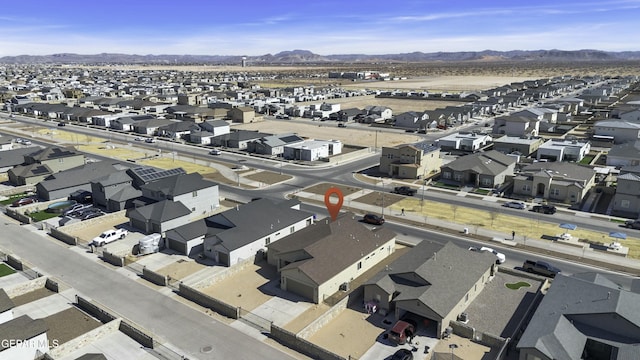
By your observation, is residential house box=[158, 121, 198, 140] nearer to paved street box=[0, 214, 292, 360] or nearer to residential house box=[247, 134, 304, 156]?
residential house box=[247, 134, 304, 156]

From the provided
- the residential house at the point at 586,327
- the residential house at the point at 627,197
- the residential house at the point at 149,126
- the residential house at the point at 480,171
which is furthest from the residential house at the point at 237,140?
the residential house at the point at 586,327

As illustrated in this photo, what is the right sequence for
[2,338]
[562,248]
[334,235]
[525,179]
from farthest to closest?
1. [525,179]
2. [562,248]
3. [334,235]
4. [2,338]

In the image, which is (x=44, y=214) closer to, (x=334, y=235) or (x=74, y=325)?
(x=74, y=325)

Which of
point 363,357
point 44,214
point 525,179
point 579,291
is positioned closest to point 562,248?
point 579,291

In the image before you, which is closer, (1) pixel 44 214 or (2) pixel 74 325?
(2) pixel 74 325

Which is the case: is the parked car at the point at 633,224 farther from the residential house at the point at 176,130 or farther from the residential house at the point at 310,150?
the residential house at the point at 176,130

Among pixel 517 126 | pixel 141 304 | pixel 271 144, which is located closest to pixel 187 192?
pixel 141 304
